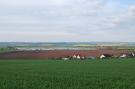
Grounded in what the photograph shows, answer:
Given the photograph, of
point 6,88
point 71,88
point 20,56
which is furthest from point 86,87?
point 20,56

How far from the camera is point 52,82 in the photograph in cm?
2248

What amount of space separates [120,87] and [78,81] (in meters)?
3.27

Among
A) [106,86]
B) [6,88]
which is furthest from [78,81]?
[6,88]

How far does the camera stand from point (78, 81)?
75.9 feet

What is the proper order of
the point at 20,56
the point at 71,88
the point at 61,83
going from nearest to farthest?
the point at 71,88 < the point at 61,83 < the point at 20,56

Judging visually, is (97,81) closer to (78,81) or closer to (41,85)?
(78,81)

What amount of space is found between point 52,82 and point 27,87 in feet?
7.56

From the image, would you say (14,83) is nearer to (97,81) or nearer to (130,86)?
(97,81)

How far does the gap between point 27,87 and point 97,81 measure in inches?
185

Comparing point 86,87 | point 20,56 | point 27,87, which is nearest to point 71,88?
point 86,87

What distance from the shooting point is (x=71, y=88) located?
19969 millimetres

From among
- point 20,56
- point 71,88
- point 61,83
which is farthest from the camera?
point 20,56

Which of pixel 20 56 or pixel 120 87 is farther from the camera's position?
pixel 20 56

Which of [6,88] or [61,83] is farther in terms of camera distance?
[61,83]
